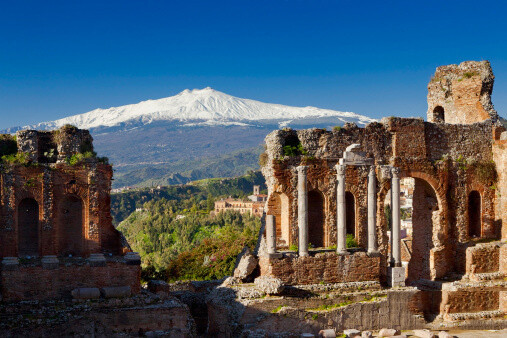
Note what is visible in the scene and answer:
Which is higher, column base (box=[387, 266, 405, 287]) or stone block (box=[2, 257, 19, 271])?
stone block (box=[2, 257, 19, 271])

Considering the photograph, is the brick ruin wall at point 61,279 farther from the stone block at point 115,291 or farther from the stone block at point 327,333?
the stone block at point 327,333

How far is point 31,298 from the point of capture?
20.8m

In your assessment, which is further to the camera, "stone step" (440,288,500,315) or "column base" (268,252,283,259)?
"stone step" (440,288,500,315)

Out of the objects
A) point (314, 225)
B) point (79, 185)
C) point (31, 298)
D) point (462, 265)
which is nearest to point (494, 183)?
point (462, 265)

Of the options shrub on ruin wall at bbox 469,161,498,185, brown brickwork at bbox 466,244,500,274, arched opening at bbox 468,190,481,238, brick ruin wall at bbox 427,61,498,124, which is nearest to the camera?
brown brickwork at bbox 466,244,500,274

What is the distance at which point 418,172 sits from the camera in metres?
27.4

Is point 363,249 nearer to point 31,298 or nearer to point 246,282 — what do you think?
point 246,282

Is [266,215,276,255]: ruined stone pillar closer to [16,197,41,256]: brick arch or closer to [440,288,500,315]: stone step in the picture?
[440,288,500,315]: stone step

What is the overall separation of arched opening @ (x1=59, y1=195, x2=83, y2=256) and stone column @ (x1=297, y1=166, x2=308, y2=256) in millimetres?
8031

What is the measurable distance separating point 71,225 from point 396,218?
12.7m

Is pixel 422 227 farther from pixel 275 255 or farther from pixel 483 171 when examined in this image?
pixel 275 255

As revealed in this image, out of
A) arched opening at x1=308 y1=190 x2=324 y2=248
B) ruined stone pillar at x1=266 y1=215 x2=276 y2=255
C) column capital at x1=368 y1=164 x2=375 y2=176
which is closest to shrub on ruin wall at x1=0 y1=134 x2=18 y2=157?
ruined stone pillar at x1=266 y1=215 x2=276 y2=255

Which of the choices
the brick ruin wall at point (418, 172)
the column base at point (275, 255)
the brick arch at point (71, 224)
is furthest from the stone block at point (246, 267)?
the brick arch at point (71, 224)

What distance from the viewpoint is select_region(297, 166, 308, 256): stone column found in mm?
24328
